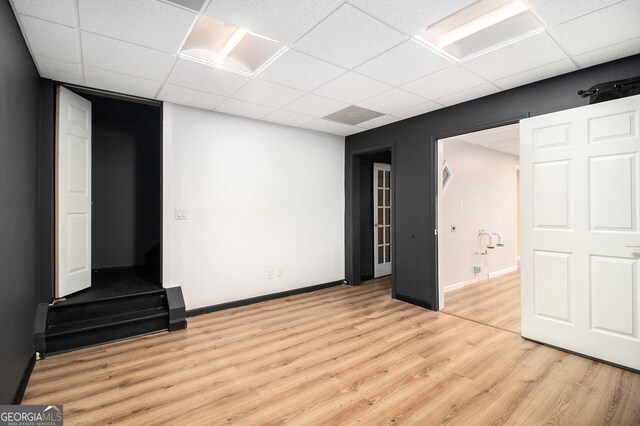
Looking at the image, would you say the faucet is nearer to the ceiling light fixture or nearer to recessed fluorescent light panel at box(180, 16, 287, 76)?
recessed fluorescent light panel at box(180, 16, 287, 76)

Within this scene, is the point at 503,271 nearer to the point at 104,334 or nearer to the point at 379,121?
the point at 379,121

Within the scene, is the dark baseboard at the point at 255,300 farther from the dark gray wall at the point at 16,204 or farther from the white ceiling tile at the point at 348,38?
the white ceiling tile at the point at 348,38

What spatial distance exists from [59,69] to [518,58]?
4.08 meters

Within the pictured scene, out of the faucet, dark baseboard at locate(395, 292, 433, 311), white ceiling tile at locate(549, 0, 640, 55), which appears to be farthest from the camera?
the faucet

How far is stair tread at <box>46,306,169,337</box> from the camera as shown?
2.78 m

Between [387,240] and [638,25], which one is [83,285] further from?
[638,25]

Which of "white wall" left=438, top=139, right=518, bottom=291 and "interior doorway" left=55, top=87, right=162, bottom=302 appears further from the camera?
"white wall" left=438, top=139, right=518, bottom=291

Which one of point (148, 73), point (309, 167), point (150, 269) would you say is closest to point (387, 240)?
point (309, 167)

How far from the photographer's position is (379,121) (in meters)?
4.34

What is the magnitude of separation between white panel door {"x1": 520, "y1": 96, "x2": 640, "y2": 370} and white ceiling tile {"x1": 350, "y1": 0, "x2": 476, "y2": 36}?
1.67 metres

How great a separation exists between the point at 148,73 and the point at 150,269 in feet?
9.73

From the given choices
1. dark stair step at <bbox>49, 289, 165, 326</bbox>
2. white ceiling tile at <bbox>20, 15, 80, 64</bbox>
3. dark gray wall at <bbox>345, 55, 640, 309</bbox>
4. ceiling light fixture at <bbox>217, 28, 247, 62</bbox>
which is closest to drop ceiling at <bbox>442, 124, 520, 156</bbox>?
dark gray wall at <bbox>345, 55, 640, 309</bbox>

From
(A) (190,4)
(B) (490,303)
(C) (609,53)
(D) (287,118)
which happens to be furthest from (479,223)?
(A) (190,4)

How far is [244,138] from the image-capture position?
4.15 m
